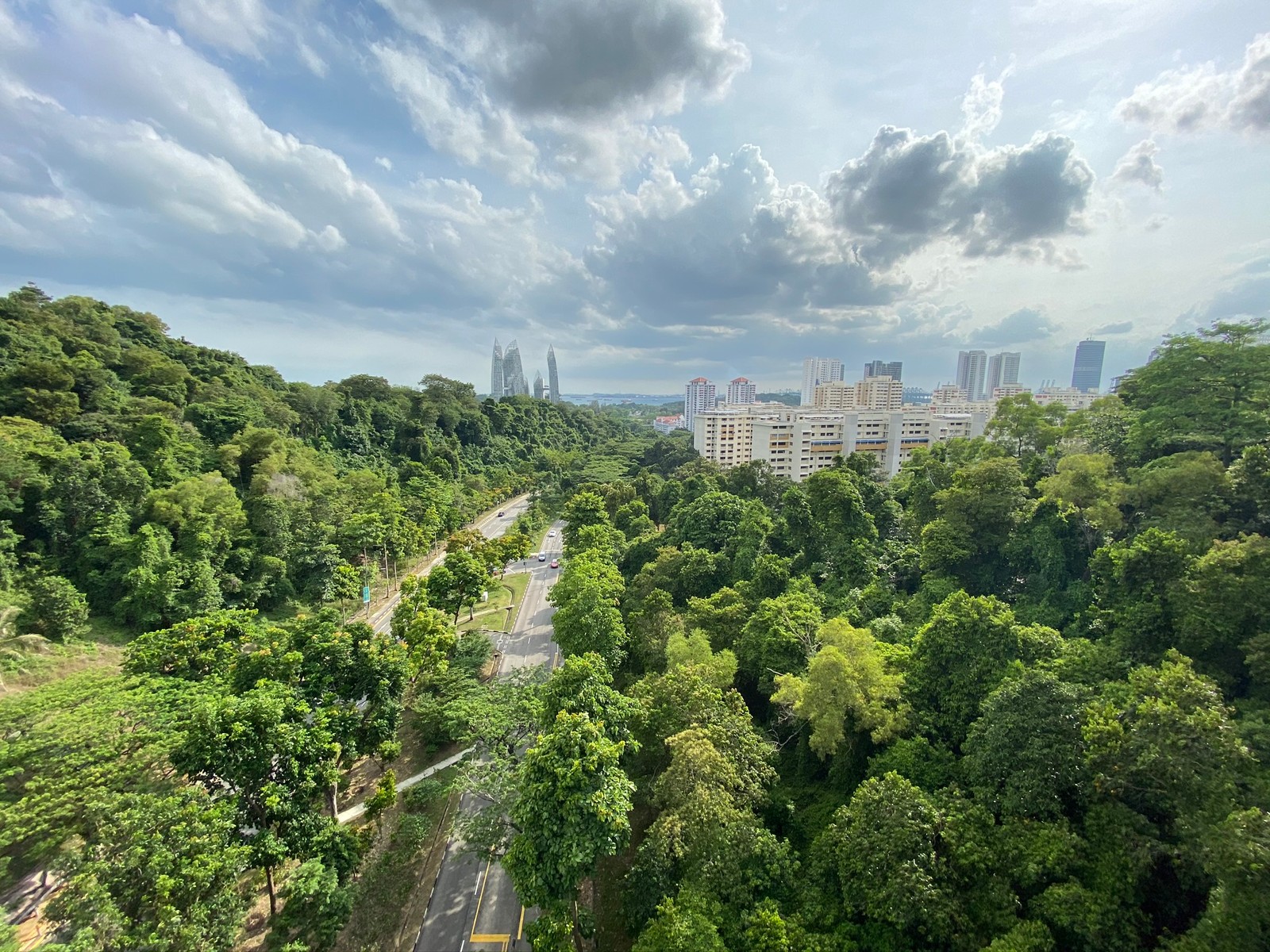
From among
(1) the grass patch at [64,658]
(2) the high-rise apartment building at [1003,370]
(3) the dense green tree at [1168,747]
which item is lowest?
(1) the grass patch at [64,658]

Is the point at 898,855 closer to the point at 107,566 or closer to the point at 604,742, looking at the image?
the point at 604,742

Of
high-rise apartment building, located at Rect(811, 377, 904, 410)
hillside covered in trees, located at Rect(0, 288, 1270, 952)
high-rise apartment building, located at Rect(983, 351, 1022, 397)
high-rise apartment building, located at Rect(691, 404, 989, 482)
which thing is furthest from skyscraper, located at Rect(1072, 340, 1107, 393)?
hillside covered in trees, located at Rect(0, 288, 1270, 952)

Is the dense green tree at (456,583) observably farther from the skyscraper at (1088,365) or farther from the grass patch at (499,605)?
the skyscraper at (1088,365)

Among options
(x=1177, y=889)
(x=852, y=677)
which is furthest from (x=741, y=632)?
(x=1177, y=889)

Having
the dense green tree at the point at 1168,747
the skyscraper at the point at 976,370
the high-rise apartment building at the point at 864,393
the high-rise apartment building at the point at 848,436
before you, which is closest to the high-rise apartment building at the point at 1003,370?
the skyscraper at the point at 976,370

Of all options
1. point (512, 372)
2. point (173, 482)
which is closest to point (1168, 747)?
point (173, 482)
